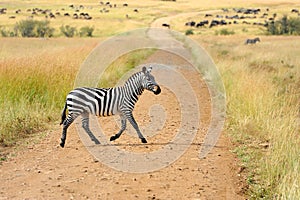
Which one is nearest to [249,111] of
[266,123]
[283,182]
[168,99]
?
[266,123]

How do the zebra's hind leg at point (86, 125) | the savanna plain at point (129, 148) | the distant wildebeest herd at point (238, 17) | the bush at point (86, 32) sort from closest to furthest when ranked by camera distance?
the savanna plain at point (129, 148)
the zebra's hind leg at point (86, 125)
the bush at point (86, 32)
the distant wildebeest herd at point (238, 17)

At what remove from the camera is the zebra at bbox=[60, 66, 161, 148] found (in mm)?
6496

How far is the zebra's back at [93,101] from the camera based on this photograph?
6.49 m

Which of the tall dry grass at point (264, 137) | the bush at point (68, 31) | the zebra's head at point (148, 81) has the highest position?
the zebra's head at point (148, 81)

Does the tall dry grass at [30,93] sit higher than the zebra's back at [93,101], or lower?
lower

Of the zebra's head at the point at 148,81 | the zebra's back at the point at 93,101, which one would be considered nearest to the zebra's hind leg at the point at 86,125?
the zebra's back at the point at 93,101

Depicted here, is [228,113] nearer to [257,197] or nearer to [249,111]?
[249,111]

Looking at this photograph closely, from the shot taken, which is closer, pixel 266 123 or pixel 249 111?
pixel 266 123

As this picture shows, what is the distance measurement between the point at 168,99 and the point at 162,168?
524 centimetres

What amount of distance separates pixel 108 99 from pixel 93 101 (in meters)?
0.20

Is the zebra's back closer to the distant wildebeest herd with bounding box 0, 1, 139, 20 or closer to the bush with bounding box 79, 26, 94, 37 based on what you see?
the bush with bounding box 79, 26, 94, 37

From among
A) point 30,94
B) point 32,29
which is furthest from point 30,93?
point 32,29

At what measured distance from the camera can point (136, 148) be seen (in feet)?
23.1

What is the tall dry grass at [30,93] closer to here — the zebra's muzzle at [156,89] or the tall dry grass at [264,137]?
the zebra's muzzle at [156,89]
